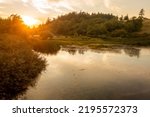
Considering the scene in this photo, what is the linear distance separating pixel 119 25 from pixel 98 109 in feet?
433

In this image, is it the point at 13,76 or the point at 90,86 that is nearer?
the point at 13,76

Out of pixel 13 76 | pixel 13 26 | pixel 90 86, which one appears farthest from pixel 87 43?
pixel 13 76

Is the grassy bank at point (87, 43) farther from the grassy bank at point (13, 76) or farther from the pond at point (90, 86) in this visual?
the grassy bank at point (13, 76)

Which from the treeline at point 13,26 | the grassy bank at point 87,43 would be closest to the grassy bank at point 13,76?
the treeline at point 13,26

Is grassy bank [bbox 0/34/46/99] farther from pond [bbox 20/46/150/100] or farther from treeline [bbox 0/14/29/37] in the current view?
treeline [bbox 0/14/29/37]

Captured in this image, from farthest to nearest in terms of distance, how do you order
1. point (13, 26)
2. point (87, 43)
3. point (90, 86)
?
point (87, 43), point (13, 26), point (90, 86)

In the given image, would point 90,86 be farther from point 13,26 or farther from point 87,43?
point 87,43

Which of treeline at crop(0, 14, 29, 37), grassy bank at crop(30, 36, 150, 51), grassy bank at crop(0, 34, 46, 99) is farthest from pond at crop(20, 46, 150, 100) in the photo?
grassy bank at crop(30, 36, 150, 51)

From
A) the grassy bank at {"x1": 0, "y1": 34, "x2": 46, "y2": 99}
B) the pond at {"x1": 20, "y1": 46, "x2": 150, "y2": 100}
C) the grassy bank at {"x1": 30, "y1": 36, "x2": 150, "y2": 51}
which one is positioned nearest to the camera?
the grassy bank at {"x1": 0, "y1": 34, "x2": 46, "y2": 99}

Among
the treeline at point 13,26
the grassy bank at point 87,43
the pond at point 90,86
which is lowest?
the pond at point 90,86

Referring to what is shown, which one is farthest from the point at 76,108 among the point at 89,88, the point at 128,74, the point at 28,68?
the point at 128,74

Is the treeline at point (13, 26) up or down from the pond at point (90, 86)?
up

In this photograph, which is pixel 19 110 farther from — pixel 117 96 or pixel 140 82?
pixel 140 82

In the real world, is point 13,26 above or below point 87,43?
above
